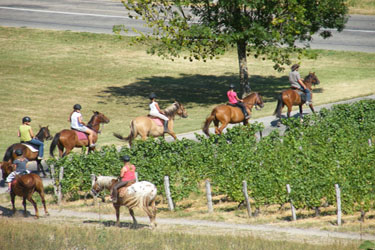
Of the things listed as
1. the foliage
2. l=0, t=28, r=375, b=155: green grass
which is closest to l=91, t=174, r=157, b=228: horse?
the foliage

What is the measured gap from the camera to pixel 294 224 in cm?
2020

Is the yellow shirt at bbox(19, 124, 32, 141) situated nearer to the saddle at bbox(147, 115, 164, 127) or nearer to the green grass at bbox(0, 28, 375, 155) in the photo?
the saddle at bbox(147, 115, 164, 127)

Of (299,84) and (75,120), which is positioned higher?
(75,120)

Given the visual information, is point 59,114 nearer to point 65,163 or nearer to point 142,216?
point 65,163

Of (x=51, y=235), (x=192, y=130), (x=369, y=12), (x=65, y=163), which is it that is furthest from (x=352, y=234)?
(x=369, y=12)

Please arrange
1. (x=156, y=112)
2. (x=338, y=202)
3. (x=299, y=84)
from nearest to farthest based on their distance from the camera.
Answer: (x=338, y=202) < (x=156, y=112) < (x=299, y=84)

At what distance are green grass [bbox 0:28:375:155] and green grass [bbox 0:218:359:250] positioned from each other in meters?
14.3

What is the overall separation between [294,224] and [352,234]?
2.11 metres

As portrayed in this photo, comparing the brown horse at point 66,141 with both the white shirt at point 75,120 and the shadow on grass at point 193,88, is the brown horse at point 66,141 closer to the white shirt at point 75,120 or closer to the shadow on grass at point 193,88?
the white shirt at point 75,120

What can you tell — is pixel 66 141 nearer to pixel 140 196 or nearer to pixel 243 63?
pixel 140 196

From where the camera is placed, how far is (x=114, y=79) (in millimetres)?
50719

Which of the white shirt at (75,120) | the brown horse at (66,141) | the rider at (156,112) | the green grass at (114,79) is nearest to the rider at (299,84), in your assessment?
the green grass at (114,79)

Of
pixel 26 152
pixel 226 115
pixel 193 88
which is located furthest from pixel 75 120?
pixel 193 88

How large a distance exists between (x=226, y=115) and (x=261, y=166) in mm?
7673
